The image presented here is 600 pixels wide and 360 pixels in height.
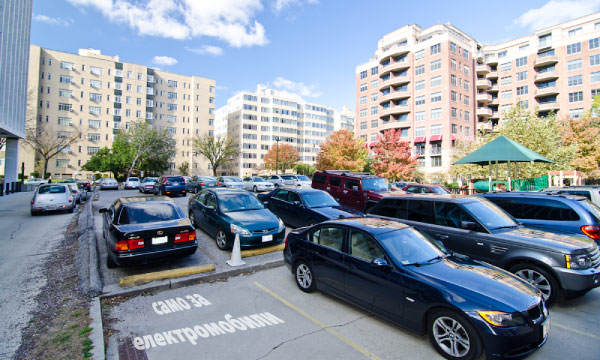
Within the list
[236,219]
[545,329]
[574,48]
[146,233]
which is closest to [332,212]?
[236,219]

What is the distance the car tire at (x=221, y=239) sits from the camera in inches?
313

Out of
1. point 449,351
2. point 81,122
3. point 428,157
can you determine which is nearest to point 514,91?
point 428,157

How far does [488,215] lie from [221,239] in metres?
6.68

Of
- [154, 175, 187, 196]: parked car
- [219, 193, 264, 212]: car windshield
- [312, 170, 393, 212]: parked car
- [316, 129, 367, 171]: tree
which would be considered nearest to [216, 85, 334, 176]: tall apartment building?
[316, 129, 367, 171]: tree

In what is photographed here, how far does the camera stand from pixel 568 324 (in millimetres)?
4289

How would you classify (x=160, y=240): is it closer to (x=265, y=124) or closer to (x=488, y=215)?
(x=488, y=215)

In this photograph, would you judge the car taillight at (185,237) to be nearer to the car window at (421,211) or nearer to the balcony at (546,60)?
the car window at (421,211)

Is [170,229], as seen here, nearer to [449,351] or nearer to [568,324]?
[449,351]

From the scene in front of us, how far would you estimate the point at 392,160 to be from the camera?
32.7 m

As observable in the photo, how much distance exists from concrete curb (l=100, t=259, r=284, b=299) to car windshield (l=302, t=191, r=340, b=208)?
3416mm

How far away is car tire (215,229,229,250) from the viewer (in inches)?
313

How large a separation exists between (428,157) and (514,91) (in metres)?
23.5

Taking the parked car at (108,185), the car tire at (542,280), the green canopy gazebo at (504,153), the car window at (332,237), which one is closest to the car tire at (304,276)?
the car window at (332,237)

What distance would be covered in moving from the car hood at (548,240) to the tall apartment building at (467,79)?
4904 cm
